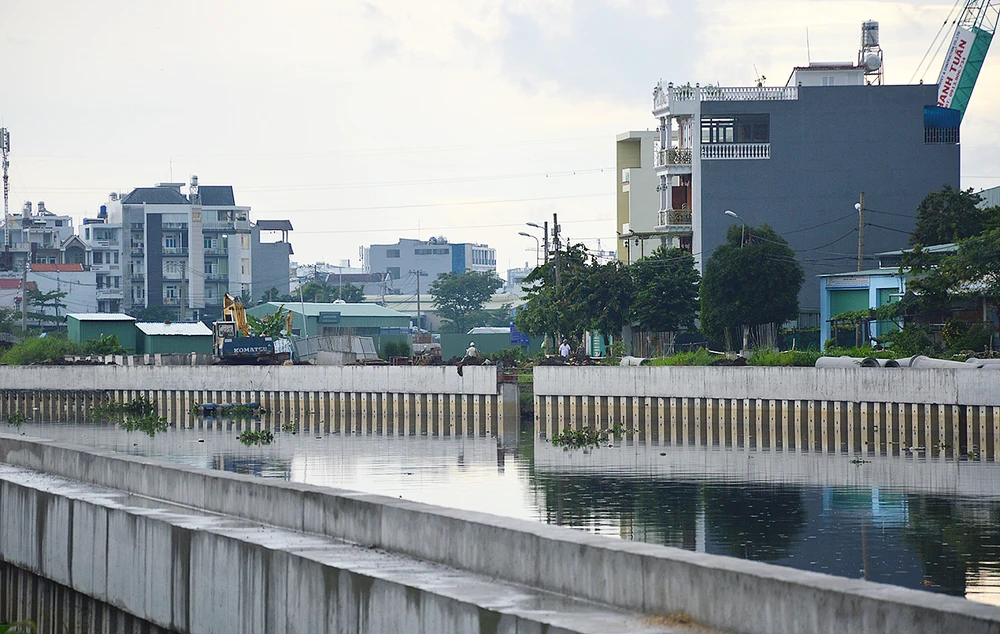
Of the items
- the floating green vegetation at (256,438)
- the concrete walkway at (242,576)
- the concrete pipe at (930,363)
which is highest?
the concrete pipe at (930,363)

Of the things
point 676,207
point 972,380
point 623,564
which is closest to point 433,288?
point 676,207

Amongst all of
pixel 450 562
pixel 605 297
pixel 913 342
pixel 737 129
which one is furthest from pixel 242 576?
pixel 737 129

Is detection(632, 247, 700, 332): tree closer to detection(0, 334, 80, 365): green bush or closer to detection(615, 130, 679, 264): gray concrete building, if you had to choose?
detection(615, 130, 679, 264): gray concrete building

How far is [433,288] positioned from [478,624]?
543 ft

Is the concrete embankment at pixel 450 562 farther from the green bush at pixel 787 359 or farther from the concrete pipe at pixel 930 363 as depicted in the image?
the green bush at pixel 787 359

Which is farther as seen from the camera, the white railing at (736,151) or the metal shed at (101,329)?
the white railing at (736,151)

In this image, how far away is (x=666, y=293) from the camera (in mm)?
73000

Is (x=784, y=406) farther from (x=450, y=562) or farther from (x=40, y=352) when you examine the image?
(x=40, y=352)

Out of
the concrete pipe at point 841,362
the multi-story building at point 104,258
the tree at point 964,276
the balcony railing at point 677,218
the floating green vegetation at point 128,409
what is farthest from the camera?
the multi-story building at point 104,258

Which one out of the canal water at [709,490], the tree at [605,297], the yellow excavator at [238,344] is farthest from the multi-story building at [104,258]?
the canal water at [709,490]

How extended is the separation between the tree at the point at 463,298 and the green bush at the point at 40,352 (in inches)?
3853

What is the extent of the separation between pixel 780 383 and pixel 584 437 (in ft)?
21.1

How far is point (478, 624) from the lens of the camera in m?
10.1

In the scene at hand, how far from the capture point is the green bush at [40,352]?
236 ft
